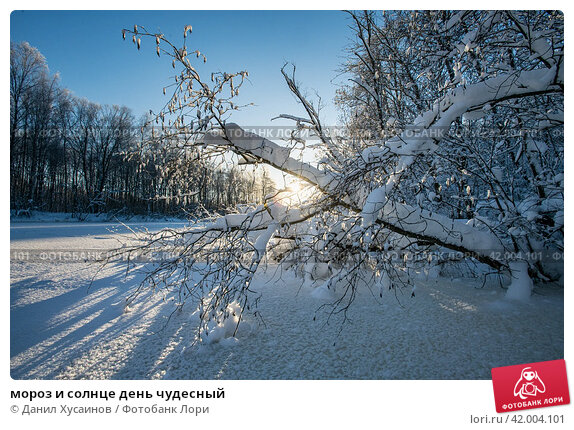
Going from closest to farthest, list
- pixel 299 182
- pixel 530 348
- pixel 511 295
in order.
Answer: pixel 530 348 → pixel 299 182 → pixel 511 295

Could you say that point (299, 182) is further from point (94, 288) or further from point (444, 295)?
point (94, 288)

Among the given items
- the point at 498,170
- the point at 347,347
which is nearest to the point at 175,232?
the point at 347,347

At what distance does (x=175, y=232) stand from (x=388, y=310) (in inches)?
110
